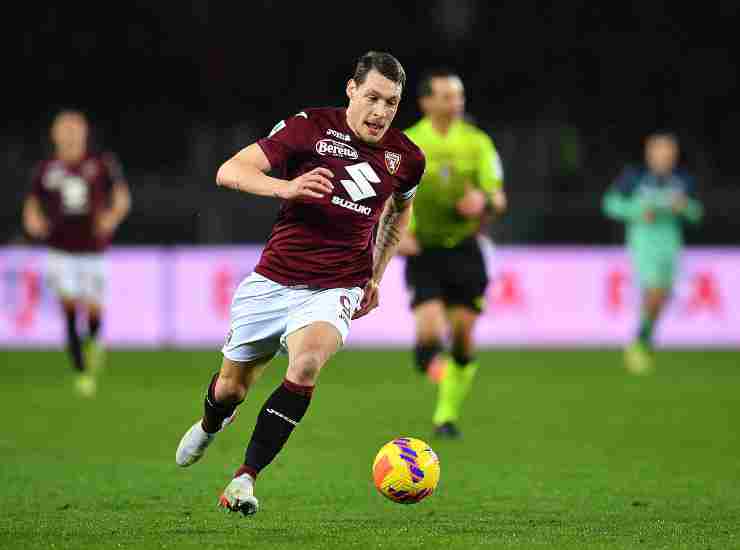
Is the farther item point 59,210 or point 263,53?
point 263,53

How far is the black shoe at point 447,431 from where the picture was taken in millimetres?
9852

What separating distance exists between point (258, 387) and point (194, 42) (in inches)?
482

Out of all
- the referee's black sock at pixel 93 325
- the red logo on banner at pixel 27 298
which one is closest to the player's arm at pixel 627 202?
the referee's black sock at pixel 93 325

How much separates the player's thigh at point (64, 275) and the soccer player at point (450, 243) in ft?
16.4

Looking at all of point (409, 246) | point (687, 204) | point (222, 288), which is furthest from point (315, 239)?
point (222, 288)

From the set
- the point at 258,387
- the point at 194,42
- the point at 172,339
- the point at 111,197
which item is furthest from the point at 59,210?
the point at 194,42

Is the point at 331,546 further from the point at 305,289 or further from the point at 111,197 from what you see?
the point at 111,197

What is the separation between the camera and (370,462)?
27.9 ft

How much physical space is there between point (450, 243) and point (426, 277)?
0.31 m

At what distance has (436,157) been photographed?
10062mm

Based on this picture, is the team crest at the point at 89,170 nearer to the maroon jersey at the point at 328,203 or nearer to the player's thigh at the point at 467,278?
the player's thigh at the point at 467,278

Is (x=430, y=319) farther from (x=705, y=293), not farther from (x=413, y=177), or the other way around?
(x=705, y=293)

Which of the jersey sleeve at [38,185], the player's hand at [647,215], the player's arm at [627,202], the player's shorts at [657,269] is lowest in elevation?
the player's shorts at [657,269]

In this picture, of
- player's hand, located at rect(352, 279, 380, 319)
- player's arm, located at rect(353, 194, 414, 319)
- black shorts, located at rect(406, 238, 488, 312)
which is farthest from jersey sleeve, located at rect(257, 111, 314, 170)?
black shorts, located at rect(406, 238, 488, 312)
